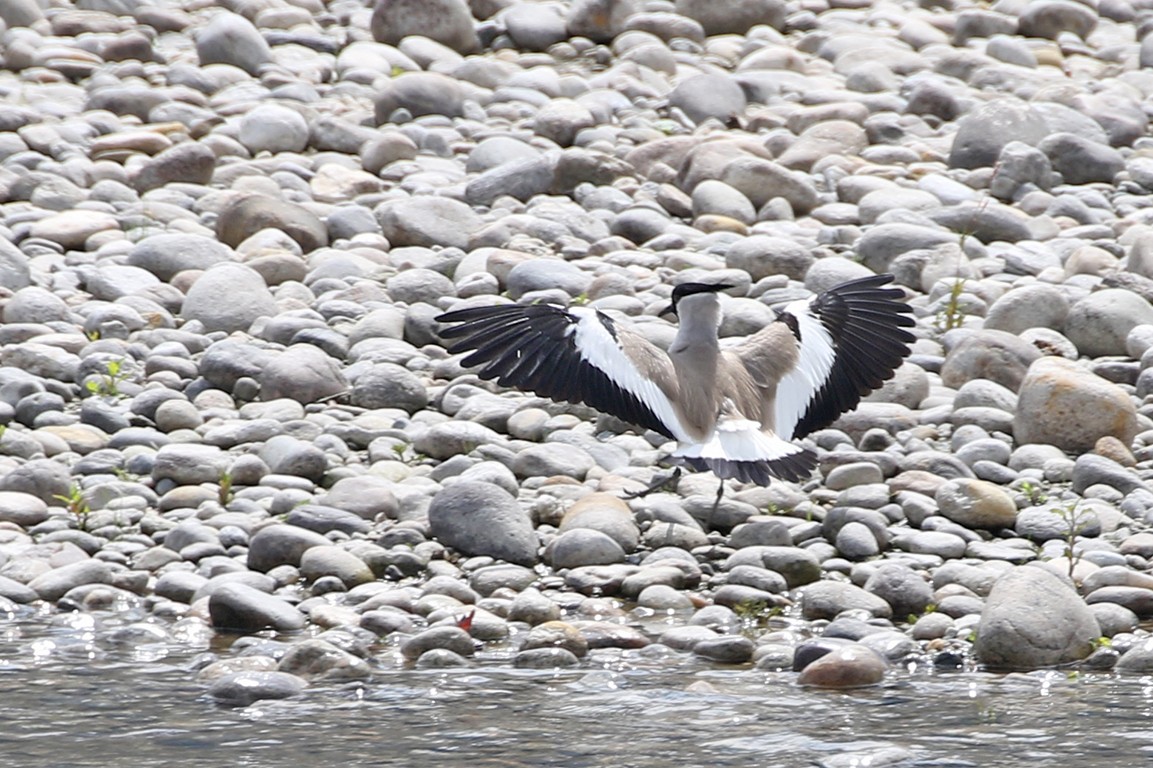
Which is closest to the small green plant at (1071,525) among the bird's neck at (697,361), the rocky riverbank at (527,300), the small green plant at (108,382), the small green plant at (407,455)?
the rocky riverbank at (527,300)

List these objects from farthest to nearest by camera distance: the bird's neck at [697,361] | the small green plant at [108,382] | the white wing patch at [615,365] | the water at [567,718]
Answer: the small green plant at [108,382]
the bird's neck at [697,361]
the white wing patch at [615,365]
the water at [567,718]

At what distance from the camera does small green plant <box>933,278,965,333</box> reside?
8.65 meters

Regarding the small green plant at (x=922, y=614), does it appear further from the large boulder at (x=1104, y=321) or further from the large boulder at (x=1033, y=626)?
the large boulder at (x=1104, y=321)

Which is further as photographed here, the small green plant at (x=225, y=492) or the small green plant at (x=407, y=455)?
the small green plant at (x=407, y=455)

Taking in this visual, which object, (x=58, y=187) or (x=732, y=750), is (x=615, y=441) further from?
(x=58, y=187)

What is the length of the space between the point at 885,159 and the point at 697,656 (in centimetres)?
633

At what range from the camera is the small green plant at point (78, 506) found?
22.3ft

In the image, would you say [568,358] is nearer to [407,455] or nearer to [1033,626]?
[407,455]

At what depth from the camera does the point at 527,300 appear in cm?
873

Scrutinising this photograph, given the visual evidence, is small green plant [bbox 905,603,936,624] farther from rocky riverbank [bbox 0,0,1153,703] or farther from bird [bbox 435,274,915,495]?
bird [bbox 435,274,915,495]

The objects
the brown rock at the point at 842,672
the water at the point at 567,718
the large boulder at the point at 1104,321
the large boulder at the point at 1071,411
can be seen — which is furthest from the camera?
the large boulder at the point at 1104,321

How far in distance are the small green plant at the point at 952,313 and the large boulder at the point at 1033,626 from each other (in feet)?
10.1

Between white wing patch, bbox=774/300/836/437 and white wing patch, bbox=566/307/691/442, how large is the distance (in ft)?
1.78

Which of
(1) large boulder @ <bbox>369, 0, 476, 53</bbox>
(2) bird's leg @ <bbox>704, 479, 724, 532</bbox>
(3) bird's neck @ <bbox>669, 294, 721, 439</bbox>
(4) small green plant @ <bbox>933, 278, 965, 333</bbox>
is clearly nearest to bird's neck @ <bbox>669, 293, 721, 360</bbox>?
(3) bird's neck @ <bbox>669, 294, 721, 439</bbox>
